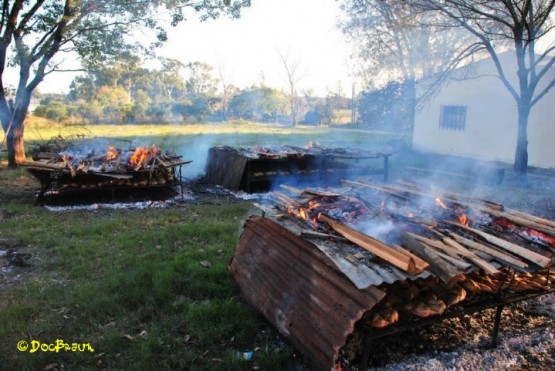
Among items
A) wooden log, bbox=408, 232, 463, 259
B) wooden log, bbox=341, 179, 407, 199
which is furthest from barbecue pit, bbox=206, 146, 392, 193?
wooden log, bbox=408, 232, 463, 259

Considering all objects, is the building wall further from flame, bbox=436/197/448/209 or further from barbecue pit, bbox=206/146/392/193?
flame, bbox=436/197/448/209

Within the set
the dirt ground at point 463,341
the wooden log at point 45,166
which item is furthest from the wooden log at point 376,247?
the wooden log at point 45,166

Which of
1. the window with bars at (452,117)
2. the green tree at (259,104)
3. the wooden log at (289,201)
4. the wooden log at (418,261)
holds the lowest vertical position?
Result: the wooden log at (418,261)

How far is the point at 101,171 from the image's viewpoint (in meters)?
8.56

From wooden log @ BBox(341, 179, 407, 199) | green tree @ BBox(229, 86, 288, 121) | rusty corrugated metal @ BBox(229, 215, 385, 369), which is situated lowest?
rusty corrugated metal @ BBox(229, 215, 385, 369)

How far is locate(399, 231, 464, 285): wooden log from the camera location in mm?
2941

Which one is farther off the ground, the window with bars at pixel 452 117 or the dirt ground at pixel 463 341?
the window with bars at pixel 452 117

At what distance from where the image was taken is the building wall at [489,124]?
14.6 meters

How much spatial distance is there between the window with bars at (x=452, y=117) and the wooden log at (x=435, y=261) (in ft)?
53.5

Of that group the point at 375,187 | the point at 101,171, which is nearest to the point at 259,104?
the point at 101,171

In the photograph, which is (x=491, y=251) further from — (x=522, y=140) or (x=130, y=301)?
(x=522, y=140)

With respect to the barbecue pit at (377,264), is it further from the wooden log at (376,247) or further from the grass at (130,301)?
the grass at (130,301)

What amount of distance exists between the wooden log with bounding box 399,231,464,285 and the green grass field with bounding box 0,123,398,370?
1.45 m

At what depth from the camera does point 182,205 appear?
889cm
